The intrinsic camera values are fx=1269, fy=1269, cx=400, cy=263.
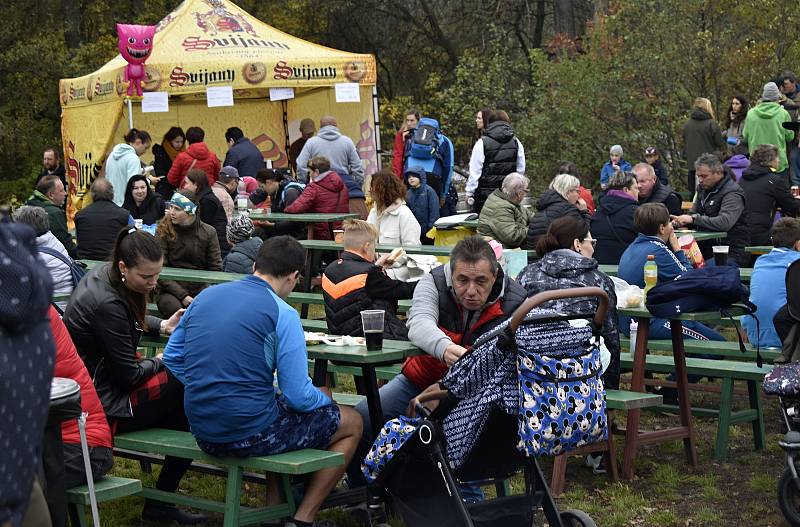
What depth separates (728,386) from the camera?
7.19 m

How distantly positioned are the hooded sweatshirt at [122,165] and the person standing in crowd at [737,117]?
7.25m

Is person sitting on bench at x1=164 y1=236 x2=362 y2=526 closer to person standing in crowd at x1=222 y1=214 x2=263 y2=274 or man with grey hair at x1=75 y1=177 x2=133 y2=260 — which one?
person standing in crowd at x1=222 y1=214 x2=263 y2=274

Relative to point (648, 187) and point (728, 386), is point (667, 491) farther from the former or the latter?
point (648, 187)

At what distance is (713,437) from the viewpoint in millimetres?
7637

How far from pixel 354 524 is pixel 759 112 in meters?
10.1

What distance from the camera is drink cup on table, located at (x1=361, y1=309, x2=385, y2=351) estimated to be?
5.53 metres

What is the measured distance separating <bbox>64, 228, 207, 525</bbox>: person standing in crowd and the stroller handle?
1803 millimetres

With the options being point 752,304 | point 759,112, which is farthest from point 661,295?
point 759,112

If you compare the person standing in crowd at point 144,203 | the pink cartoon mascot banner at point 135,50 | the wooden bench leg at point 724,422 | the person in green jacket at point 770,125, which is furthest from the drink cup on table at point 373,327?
the pink cartoon mascot banner at point 135,50

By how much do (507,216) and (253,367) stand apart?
6059mm

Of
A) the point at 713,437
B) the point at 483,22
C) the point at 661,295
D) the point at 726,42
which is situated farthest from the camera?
the point at 483,22

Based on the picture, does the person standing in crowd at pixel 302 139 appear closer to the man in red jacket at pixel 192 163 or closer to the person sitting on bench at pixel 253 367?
the man in red jacket at pixel 192 163

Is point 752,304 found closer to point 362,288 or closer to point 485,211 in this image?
point 362,288

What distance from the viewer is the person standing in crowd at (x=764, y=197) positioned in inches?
469
